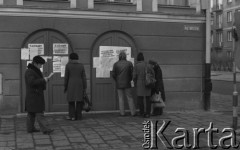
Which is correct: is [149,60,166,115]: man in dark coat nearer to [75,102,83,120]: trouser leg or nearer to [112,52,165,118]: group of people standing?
[112,52,165,118]: group of people standing

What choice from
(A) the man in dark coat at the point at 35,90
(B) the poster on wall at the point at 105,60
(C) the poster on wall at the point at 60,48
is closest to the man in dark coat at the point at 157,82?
(B) the poster on wall at the point at 105,60

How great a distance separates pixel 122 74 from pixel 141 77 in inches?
22.4

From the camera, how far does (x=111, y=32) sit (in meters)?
11.6

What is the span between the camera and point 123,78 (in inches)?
423

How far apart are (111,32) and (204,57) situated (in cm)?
346

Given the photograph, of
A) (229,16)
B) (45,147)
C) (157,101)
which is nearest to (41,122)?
(45,147)

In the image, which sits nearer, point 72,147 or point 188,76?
point 72,147

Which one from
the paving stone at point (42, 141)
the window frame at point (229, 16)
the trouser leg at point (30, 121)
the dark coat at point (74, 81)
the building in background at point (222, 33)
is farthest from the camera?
the window frame at point (229, 16)

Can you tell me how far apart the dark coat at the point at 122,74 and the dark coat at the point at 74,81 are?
1.16 m

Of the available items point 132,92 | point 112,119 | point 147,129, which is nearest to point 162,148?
point 147,129

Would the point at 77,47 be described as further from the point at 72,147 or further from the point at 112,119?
the point at 72,147

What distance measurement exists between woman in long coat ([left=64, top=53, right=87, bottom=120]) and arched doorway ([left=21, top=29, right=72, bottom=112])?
1.10 meters

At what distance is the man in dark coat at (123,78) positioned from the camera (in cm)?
1075

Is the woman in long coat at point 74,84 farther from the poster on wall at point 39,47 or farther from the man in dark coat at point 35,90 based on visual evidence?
the man in dark coat at point 35,90
